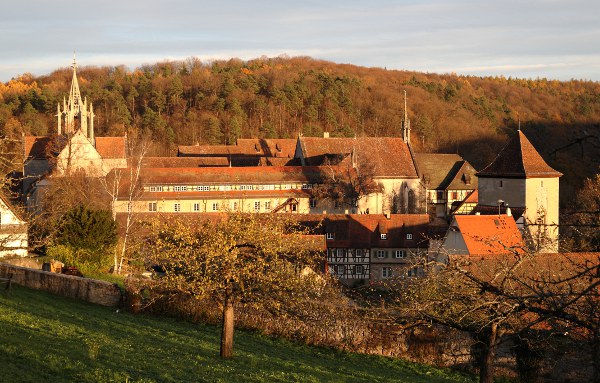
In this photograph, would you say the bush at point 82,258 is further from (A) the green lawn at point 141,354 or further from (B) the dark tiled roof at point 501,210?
(B) the dark tiled roof at point 501,210

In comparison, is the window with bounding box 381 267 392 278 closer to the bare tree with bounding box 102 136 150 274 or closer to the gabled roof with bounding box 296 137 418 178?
the bare tree with bounding box 102 136 150 274

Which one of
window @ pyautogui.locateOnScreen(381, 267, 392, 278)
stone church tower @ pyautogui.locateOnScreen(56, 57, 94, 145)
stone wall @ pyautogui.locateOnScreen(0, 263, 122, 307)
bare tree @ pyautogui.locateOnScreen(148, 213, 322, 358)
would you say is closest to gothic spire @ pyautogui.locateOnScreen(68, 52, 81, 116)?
stone church tower @ pyautogui.locateOnScreen(56, 57, 94, 145)

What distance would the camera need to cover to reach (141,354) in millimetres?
15133

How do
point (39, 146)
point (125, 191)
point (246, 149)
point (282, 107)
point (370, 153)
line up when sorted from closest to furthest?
point (125, 191)
point (370, 153)
point (39, 146)
point (246, 149)
point (282, 107)

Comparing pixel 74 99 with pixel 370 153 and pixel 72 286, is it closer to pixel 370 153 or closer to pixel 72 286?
pixel 370 153

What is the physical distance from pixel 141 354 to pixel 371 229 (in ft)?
87.9

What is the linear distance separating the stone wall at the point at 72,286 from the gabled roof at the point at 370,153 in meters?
38.8

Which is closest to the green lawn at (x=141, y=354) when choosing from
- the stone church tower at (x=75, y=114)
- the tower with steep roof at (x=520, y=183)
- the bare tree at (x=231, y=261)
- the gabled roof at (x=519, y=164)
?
the bare tree at (x=231, y=261)

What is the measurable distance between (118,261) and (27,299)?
1375 centimetres

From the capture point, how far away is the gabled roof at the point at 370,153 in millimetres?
61312

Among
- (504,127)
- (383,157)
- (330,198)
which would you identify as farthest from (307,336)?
(504,127)

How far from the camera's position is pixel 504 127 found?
108 m

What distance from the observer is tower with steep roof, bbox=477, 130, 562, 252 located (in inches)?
1642

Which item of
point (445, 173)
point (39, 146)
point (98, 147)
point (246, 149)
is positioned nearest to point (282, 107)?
point (246, 149)
